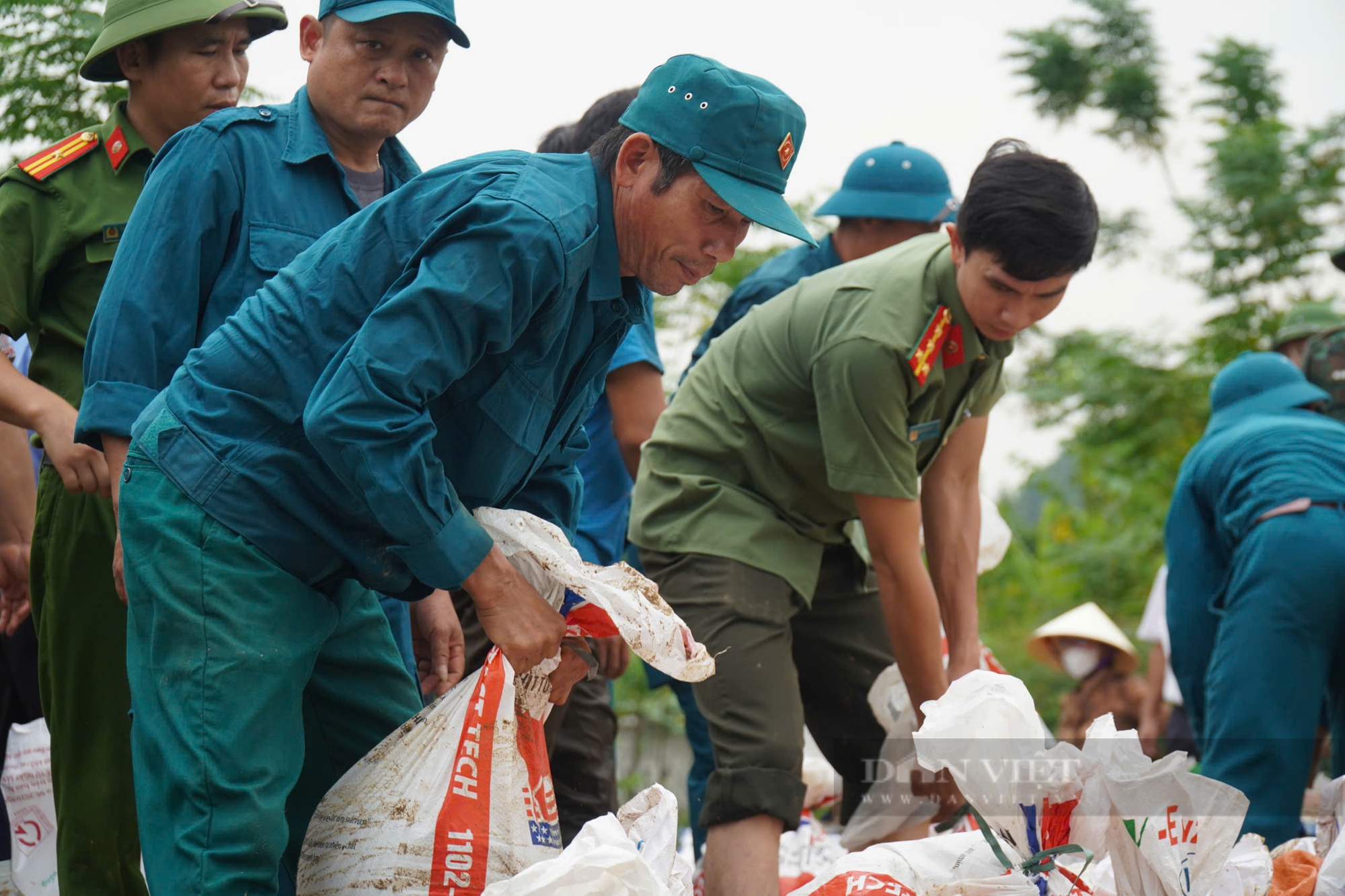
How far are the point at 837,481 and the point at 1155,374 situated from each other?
29.7 feet

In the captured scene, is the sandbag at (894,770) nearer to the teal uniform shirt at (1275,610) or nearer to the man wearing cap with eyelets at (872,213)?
the teal uniform shirt at (1275,610)

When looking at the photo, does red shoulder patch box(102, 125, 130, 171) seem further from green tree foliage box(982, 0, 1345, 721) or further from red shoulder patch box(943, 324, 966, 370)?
green tree foliage box(982, 0, 1345, 721)

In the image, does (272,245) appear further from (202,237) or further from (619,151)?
(619,151)

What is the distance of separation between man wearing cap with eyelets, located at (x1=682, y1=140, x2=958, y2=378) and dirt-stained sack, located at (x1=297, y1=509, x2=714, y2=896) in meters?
2.02

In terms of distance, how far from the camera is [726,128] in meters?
2.04

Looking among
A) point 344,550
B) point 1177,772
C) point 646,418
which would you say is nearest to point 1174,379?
point 646,418

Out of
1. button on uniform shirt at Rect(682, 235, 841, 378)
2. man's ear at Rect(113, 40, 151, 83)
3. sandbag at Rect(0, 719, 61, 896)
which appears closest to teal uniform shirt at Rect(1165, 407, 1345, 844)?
button on uniform shirt at Rect(682, 235, 841, 378)

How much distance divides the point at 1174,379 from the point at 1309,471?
7419 mm

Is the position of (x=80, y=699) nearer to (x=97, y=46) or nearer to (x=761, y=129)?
(x=97, y=46)

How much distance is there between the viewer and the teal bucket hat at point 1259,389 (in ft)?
14.1

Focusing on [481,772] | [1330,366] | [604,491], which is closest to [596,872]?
[481,772]

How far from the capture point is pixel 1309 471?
3887mm

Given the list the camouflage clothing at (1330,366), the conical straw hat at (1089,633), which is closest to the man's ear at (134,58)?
the camouflage clothing at (1330,366)

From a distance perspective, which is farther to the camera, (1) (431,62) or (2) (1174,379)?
(2) (1174,379)
